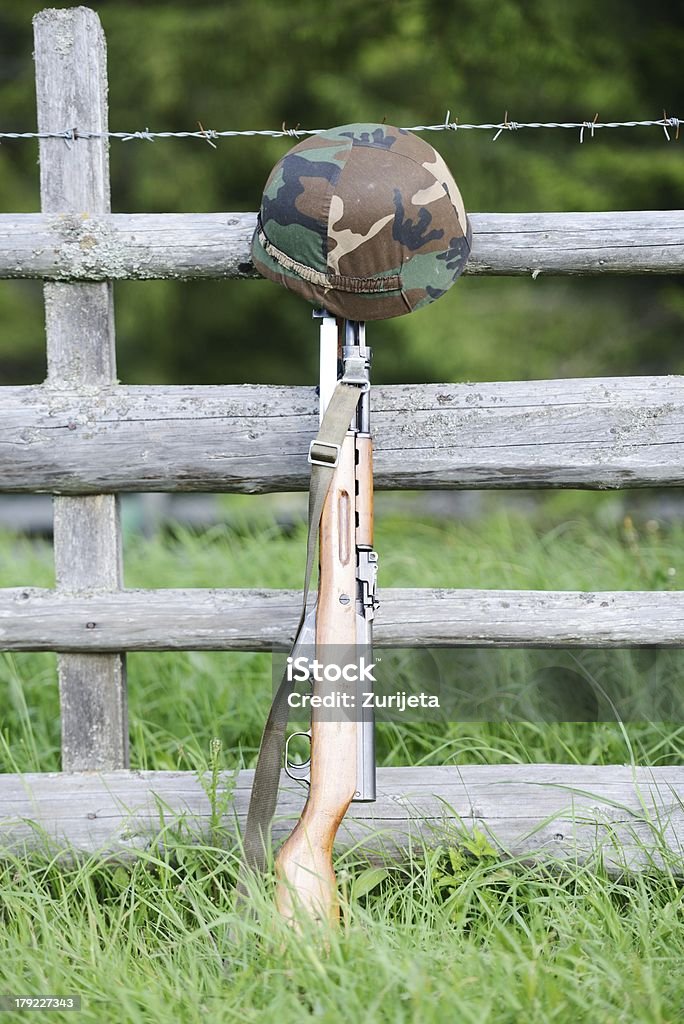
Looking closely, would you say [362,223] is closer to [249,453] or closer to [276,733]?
[249,453]

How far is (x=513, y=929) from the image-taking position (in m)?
2.03

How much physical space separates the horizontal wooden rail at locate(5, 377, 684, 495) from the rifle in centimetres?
25

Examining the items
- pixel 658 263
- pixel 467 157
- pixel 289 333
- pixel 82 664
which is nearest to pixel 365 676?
pixel 82 664

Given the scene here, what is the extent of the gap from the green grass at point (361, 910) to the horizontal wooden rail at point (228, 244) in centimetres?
103

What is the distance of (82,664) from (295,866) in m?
0.83

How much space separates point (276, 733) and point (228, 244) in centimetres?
119

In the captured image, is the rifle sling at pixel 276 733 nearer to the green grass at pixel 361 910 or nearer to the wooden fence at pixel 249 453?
the green grass at pixel 361 910

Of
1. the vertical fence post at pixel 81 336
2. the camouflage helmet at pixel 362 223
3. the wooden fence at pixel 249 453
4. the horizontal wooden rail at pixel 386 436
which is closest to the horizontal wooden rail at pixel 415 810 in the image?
the wooden fence at pixel 249 453

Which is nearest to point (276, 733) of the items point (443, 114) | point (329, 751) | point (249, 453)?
point (329, 751)

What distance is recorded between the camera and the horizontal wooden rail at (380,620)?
2326 millimetres

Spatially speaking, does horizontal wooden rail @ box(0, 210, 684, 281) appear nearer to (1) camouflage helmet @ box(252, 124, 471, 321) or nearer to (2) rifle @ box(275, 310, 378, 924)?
(1) camouflage helmet @ box(252, 124, 471, 321)

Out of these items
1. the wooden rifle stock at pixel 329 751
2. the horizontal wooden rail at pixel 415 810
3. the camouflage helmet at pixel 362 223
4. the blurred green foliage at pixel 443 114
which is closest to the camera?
the wooden rifle stock at pixel 329 751

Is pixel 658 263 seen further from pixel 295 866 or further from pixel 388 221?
pixel 295 866

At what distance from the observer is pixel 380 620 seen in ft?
7.71
